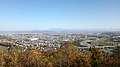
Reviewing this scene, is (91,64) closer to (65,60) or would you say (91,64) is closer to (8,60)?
(65,60)

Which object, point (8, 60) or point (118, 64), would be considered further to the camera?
point (8, 60)

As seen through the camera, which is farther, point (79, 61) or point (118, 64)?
point (79, 61)

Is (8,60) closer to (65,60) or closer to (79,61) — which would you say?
(65,60)

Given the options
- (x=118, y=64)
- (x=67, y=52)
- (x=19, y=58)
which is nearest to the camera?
(x=118, y=64)

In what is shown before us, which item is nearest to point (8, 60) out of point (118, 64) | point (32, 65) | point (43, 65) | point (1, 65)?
point (1, 65)

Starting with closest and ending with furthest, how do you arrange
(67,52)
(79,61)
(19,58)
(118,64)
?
(118,64) → (79,61) → (19,58) → (67,52)

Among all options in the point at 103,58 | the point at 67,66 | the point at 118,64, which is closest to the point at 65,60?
the point at 67,66

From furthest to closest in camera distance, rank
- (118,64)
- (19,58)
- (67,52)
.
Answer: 1. (67,52)
2. (19,58)
3. (118,64)

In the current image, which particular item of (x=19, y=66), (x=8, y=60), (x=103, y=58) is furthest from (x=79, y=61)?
(x=8, y=60)
